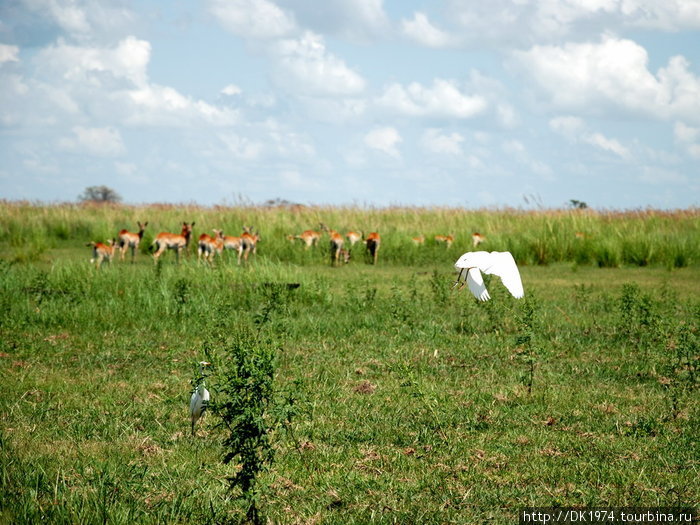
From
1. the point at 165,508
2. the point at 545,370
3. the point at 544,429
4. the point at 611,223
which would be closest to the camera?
the point at 165,508

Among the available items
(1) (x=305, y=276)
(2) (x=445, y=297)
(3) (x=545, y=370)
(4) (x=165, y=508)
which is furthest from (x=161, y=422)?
(1) (x=305, y=276)

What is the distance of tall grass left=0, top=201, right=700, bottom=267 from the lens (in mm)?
18984

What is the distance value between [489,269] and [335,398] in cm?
329

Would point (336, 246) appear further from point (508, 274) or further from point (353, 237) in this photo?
point (508, 274)

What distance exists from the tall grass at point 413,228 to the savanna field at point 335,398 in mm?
4705

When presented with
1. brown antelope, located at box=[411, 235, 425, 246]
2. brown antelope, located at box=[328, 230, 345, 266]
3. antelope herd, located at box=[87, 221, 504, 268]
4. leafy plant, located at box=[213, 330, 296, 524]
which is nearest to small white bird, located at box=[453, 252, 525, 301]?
leafy plant, located at box=[213, 330, 296, 524]

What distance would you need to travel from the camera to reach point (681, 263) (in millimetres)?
18438

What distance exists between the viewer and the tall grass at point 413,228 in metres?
19.0

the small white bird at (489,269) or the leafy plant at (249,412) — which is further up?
the small white bird at (489,269)

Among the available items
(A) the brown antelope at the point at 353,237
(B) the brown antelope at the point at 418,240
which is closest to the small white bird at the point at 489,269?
(A) the brown antelope at the point at 353,237

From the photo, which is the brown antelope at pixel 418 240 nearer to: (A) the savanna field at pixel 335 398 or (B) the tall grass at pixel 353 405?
(A) the savanna field at pixel 335 398

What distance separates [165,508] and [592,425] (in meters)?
3.17

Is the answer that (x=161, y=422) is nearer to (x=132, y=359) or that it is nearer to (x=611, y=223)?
(x=132, y=359)

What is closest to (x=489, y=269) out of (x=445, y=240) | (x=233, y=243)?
(x=233, y=243)
